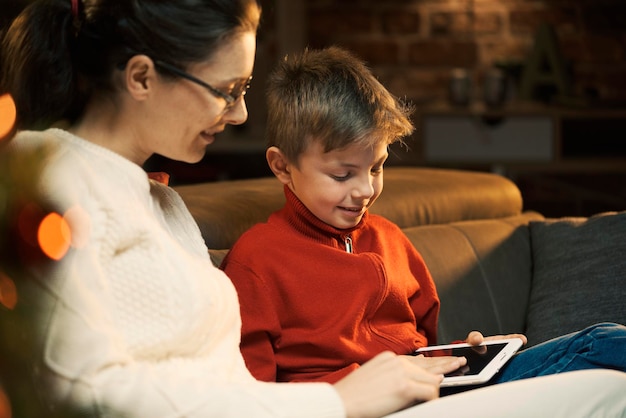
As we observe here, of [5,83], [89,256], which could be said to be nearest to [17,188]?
[89,256]

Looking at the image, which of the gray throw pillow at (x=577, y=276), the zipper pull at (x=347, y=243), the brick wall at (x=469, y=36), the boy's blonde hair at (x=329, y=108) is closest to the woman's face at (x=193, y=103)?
the boy's blonde hair at (x=329, y=108)

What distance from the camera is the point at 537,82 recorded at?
414 centimetres

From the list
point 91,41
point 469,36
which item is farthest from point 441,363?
point 469,36

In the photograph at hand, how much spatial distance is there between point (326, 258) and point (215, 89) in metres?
0.47

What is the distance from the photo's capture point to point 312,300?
1572 millimetres

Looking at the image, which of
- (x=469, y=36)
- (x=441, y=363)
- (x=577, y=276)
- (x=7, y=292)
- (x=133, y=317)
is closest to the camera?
(x=7, y=292)

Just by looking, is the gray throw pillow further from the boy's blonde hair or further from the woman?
the woman

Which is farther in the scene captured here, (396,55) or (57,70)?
(396,55)

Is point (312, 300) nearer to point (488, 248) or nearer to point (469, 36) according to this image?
point (488, 248)

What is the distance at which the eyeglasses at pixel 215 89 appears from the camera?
3.89 feet

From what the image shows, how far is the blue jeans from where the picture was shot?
4.77 ft

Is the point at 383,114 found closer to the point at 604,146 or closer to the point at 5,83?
the point at 5,83

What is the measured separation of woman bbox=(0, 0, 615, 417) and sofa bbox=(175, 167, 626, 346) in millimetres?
615

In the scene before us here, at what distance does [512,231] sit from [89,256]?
145 centimetres
